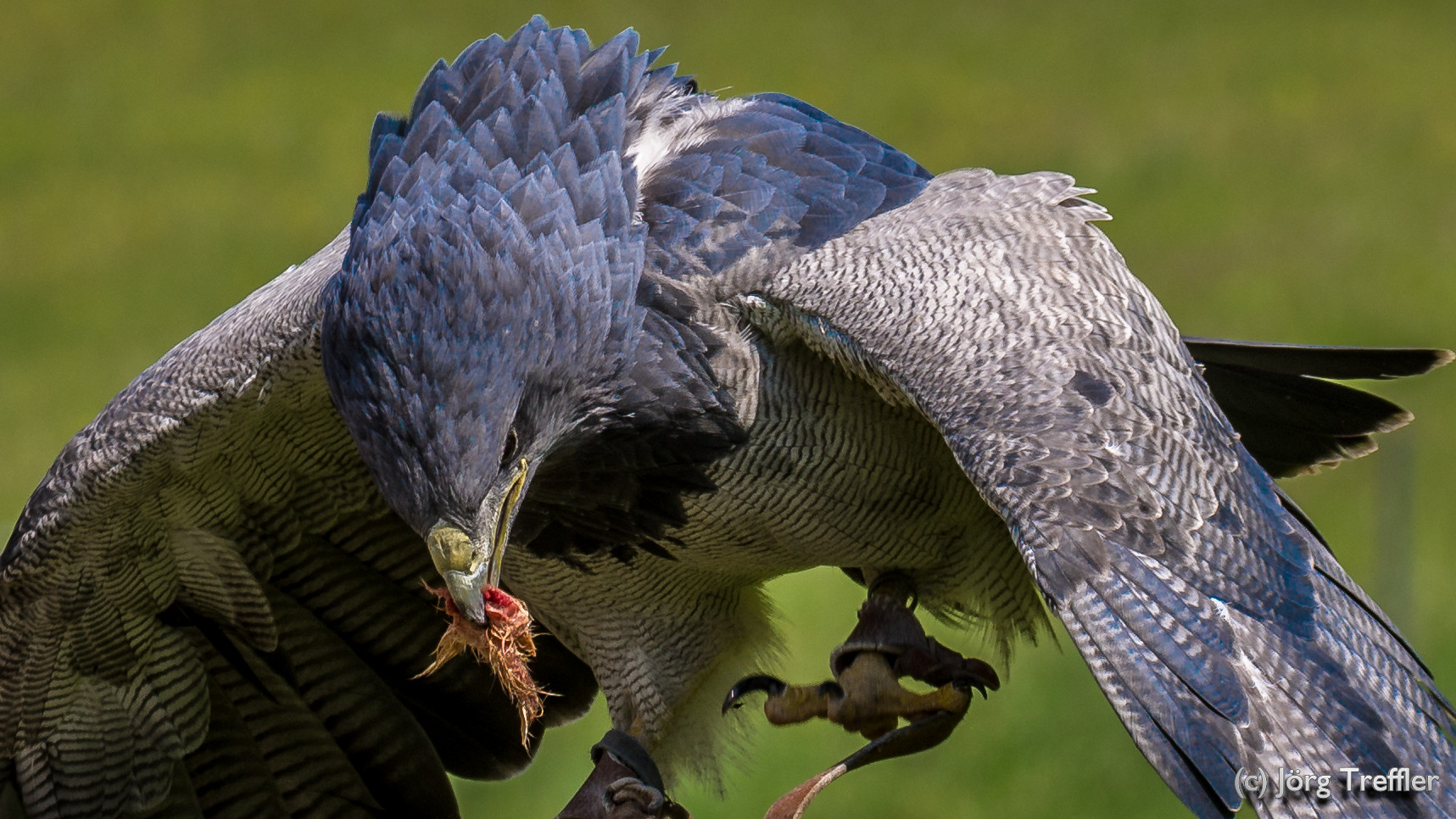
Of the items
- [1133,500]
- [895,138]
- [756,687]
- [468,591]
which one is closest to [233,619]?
[756,687]

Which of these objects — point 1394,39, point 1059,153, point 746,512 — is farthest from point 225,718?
point 1394,39

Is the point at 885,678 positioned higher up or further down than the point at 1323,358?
further down

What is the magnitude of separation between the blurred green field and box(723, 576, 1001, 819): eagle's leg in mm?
9216

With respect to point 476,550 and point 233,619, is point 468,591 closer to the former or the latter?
point 476,550

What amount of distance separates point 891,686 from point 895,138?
17.1 meters

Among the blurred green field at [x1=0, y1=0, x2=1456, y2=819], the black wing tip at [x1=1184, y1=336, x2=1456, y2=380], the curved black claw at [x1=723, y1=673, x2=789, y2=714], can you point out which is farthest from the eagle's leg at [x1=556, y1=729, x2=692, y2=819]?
the blurred green field at [x1=0, y1=0, x2=1456, y2=819]

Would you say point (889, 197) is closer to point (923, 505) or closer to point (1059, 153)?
point (923, 505)

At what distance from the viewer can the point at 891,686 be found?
5809 millimetres

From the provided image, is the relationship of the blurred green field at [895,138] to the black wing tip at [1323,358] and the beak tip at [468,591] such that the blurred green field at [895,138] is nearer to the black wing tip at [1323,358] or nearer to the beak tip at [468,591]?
the black wing tip at [1323,358]

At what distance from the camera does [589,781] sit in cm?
610

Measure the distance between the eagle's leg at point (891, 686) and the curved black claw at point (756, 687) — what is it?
49 mm

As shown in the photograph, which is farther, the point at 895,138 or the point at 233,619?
the point at 895,138

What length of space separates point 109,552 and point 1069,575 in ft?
10.5

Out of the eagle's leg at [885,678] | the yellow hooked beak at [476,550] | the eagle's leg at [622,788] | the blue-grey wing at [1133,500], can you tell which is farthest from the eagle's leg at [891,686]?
the yellow hooked beak at [476,550]
